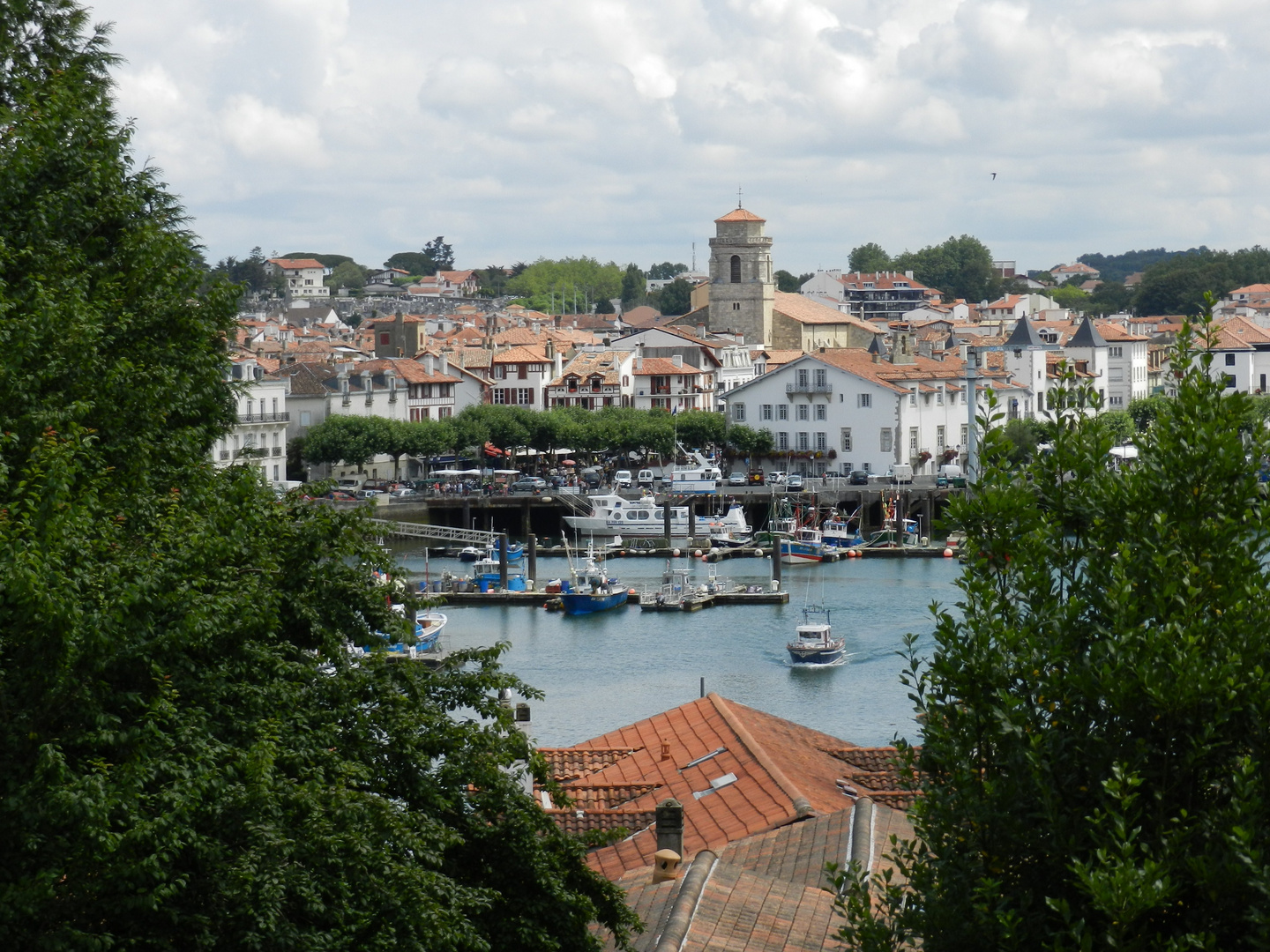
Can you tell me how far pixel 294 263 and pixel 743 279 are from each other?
91.1 meters

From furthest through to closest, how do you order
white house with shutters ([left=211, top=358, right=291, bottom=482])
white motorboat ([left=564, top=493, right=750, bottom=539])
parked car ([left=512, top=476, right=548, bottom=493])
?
parked car ([left=512, top=476, right=548, bottom=493]) → white house with shutters ([left=211, top=358, right=291, bottom=482]) → white motorboat ([left=564, top=493, right=750, bottom=539])

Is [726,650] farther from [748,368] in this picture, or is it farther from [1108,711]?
[748,368]

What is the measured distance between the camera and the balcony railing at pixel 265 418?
5462 cm

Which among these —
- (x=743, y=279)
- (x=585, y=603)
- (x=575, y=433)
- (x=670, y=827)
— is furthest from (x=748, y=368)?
(x=670, y=827)

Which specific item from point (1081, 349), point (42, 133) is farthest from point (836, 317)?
point (42, 133)

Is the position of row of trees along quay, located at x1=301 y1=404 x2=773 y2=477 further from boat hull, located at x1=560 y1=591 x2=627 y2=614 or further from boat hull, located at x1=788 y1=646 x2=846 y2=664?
boat hull, located at x1=788 y1=646 x2=846 y2=664

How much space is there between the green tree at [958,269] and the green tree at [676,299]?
27.2 meters

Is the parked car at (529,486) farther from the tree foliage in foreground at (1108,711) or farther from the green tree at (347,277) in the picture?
the green tree at (347,277)

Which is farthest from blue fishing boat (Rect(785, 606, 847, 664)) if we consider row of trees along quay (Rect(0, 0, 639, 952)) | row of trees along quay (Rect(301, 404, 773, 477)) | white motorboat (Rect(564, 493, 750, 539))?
row of trees along quay (Rect(301, 404, 773, 477))

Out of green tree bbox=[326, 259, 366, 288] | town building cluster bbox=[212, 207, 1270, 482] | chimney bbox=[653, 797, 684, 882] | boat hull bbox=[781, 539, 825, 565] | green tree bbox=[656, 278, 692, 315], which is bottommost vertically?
boat hull bbox=[781, 539, 825, 565]

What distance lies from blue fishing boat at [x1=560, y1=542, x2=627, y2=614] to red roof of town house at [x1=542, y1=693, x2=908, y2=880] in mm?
22041

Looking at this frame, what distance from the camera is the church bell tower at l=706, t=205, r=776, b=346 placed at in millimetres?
83562

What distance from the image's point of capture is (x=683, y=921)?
9430 mm

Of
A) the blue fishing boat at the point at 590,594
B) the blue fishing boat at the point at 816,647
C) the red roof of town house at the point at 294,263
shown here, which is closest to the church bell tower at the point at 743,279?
the blue fishing boat at the point at 590,594
